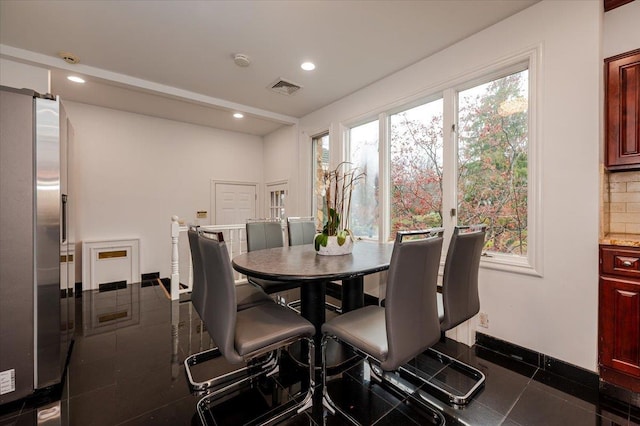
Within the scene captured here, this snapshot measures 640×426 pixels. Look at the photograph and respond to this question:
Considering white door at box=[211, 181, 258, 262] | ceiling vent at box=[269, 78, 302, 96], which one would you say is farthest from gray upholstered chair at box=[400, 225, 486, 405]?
white door at box=[211, 181, 258, 262]

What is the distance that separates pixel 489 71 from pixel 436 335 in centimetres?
230

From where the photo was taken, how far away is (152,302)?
346 cm

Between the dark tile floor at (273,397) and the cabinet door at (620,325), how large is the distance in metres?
0.25

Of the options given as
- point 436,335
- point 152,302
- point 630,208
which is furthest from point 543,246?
point 152,302

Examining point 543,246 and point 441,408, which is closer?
point 441,408

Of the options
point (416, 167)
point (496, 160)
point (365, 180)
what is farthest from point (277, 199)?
point (496, 160)

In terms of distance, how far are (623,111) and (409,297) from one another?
78.0 inches

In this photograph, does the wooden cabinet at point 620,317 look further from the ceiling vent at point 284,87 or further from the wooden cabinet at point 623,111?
the ceiling vent at point 284,87

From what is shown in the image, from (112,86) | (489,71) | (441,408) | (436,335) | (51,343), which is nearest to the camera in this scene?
(436,335)

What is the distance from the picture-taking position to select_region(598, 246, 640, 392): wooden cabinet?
1648mm

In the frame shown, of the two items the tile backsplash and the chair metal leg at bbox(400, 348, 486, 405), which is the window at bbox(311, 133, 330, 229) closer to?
the chair metal leg at bbox(400, 348, 486, 405)

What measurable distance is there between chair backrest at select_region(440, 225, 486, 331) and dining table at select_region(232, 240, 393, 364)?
1.31 feet

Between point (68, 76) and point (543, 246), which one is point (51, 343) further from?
point (543, 246)

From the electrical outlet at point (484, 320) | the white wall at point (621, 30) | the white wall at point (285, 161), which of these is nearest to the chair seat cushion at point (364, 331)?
the electrical outlet at point (484, 320)
